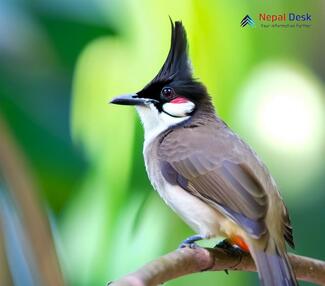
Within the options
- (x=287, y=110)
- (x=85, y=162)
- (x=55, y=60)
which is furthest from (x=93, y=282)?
(x=287, y=110)

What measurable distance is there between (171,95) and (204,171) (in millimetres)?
251

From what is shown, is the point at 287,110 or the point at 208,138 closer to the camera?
the point at 208,138

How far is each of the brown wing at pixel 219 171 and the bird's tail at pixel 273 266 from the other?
47 mm

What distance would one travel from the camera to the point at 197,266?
1459 millimetres

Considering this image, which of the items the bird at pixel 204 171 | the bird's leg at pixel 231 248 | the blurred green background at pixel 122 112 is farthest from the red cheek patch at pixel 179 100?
the bird's leg at pixel 231 248

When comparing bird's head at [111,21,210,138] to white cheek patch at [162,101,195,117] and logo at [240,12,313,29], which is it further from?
logo at [240,12,313,29]

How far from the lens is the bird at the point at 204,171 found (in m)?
1.50

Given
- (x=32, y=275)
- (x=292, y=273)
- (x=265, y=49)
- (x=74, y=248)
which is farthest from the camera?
(x=265, y=49)

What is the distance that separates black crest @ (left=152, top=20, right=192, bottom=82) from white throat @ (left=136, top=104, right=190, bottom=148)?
0.08 meters

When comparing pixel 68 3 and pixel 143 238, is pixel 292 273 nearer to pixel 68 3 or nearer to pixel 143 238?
pixel 143 238

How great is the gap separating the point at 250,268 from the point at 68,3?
833mm

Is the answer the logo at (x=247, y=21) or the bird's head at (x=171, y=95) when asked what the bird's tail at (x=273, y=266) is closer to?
the bird's head at (x=171, y=95)

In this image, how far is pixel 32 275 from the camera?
159 cm

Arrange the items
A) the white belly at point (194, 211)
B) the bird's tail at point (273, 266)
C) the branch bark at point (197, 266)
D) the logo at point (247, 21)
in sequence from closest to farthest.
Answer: the branch bark at point (197, 266) < the bird's tail at point (273, 266) < the white belly at point (194, 211) < the logo at point (247, 21)
